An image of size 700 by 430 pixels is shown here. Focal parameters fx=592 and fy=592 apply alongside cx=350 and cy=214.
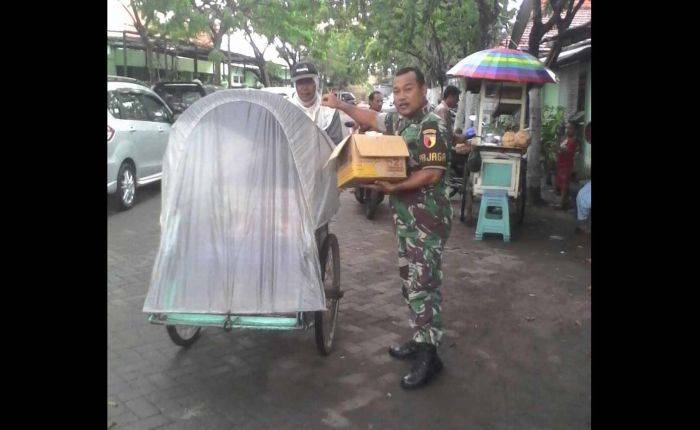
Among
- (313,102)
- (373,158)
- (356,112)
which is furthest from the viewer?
(313,102)

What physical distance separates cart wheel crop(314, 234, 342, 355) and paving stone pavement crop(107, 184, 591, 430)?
134 mm

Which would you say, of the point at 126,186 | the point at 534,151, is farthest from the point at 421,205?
the point at 534,151

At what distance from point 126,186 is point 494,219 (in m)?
5.04

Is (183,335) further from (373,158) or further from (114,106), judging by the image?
(114,106)

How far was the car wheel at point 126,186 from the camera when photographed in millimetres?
8102

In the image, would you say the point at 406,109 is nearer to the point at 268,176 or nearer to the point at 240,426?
the point at 268,176

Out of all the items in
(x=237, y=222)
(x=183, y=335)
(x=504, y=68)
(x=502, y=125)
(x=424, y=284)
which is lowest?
(x=183, y=335)

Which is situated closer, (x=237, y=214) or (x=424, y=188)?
(x=237, y=214)

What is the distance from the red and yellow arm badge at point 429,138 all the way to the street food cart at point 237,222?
67cm

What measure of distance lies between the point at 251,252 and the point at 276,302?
1.02 ft

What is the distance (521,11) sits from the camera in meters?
8.59

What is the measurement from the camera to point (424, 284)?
355 cm
